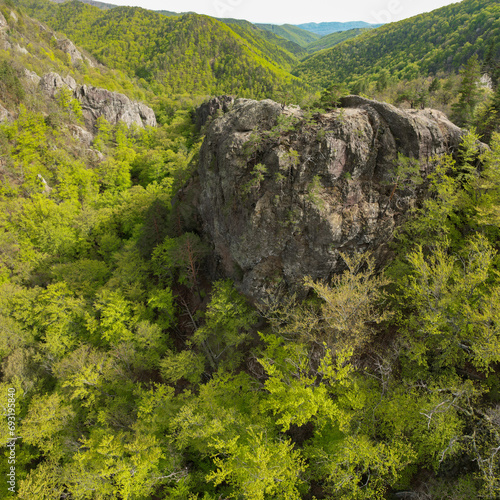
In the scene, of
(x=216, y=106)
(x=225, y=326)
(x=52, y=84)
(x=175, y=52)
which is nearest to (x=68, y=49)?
(x=52, y=84)

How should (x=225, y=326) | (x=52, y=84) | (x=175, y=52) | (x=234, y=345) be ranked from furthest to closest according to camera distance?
(x=175, y=52), (x=52, y=84), (x=234, y=345), (x=225, y=326)

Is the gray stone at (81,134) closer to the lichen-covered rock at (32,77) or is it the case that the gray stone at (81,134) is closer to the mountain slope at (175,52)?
the lichen-covered rock at (32,77)

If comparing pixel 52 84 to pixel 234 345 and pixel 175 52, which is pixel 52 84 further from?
pixel 175 52

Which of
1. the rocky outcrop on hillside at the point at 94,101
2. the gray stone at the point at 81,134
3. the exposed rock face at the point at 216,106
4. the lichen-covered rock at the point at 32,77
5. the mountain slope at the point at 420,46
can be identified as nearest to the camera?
the exposed rock face at the point at 216,106

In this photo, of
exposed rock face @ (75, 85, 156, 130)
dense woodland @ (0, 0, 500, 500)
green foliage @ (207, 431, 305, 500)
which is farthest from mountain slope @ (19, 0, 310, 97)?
green foliage @ (207, 431, 305, 500)

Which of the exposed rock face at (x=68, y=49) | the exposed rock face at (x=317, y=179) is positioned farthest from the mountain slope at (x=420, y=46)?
the exposed rock face at (x=68, y=49)

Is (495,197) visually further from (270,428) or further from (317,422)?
(270,428)

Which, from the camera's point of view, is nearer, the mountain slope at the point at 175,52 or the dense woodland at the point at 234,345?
the dense woodland at the point at 234,345
